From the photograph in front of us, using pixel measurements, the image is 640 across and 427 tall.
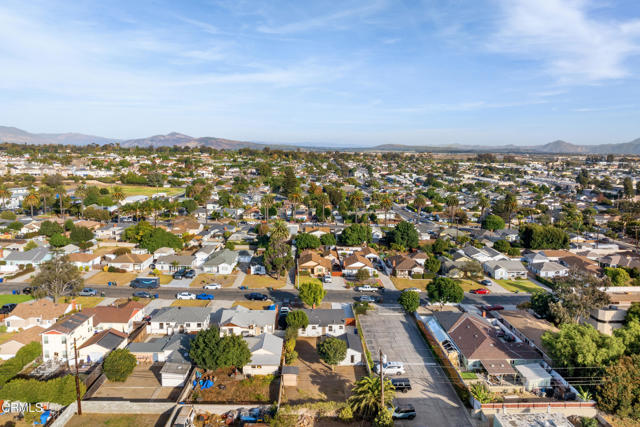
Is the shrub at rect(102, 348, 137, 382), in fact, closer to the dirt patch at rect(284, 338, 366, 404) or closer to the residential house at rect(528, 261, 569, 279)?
the dirt patch at rect(284, 338, 366, 404)

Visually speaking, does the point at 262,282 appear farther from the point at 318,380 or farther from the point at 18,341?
the point at 18,341

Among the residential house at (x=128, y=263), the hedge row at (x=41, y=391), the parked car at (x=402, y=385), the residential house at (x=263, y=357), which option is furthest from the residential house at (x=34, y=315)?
the parked car at (x=402, y=385)

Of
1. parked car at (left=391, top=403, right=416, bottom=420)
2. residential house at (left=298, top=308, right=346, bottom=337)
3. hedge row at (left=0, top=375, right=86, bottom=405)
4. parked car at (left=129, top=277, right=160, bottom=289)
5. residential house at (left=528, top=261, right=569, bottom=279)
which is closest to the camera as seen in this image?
hedge row at (left=0, top=375, right=86, bottom=405)

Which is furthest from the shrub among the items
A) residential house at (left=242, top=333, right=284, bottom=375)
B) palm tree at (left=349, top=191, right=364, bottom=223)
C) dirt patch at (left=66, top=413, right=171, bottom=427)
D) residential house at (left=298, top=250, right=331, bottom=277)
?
palm tree at (left=349, top=191, right=364, bottom=223)

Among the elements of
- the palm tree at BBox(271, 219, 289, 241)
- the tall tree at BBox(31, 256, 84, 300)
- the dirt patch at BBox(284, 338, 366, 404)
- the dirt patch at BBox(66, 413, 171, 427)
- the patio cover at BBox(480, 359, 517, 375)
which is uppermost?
the palm tree at BBox(271, 219, 289, 241)

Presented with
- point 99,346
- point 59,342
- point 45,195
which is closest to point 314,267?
point 99,346

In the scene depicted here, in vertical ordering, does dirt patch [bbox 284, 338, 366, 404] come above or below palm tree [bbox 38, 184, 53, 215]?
below
